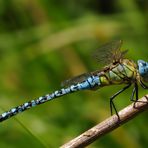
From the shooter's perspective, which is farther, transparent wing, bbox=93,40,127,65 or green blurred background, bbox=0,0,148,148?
green blurred background, bbox=0,0,148,148

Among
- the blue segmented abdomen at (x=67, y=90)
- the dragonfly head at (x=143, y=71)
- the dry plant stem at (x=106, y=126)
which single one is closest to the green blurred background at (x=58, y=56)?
the blue segmented abdomen at (x=67, y=90)

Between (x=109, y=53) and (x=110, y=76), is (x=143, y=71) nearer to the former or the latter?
(x=110, y=76)

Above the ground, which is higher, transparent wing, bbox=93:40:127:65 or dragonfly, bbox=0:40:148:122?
transparent wing, bbox=93:40:127:65

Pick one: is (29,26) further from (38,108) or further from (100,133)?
(100,133)

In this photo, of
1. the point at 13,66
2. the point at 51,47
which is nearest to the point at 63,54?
the point at 51,47

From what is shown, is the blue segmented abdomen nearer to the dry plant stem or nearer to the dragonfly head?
the dragonfly head

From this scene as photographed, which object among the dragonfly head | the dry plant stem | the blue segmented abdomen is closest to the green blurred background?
the blue segmented abdomen

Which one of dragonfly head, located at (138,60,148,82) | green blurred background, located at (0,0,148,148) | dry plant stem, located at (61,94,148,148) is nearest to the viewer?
dry plant stem, located at (61,94,148,148)
